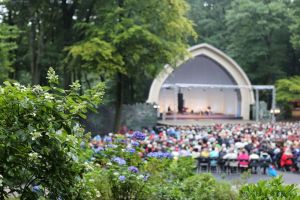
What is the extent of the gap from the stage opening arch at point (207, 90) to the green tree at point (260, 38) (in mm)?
3327

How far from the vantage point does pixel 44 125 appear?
Result: 3152mm

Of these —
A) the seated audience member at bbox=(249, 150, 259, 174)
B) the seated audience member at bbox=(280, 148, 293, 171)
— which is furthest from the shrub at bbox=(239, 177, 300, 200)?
the seated audience member at bbox=(280, 148, 293, 171)

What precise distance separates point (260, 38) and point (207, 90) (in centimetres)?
771

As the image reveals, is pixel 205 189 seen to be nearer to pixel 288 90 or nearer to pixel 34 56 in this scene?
pixel 34 56

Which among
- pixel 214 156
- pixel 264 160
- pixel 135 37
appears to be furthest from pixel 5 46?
pixel 264 160

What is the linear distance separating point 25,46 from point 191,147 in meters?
17.2

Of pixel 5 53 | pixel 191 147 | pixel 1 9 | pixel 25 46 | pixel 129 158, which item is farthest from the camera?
pixel 25 46

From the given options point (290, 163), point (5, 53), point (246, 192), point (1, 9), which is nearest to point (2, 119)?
point (246, 192)

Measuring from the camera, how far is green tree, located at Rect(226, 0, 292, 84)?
42.1 m

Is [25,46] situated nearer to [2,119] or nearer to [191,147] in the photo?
[191,147]

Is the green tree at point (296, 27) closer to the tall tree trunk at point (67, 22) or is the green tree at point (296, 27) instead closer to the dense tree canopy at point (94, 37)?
the dense tree canopy at point (94, 37)

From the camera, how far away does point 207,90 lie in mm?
47531

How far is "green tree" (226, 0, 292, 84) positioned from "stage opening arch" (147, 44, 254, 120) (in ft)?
10.9

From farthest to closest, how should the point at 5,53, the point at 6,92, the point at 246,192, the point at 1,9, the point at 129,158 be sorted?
the point at 1,9 < the point at 5,53 < the point at 129,158 < the point at 246,192 < the point at 6,92
